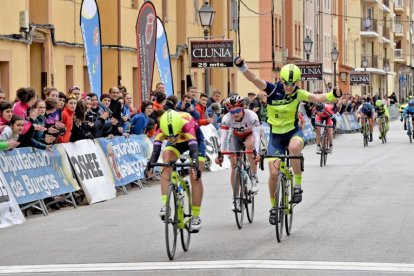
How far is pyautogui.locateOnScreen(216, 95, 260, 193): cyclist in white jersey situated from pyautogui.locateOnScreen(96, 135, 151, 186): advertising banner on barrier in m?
4.48

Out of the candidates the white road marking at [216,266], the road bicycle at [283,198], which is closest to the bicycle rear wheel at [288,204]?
the road bicycle at [283,198]

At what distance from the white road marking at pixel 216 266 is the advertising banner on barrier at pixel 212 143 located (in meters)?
16.5

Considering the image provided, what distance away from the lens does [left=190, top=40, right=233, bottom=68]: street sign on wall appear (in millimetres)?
33469

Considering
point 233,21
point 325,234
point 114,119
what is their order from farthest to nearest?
point 233,21 < point 114,119 < point 325,234

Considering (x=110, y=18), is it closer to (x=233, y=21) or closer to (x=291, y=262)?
(x=233, y=21)

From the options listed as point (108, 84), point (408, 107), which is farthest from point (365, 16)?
point (108, 84)

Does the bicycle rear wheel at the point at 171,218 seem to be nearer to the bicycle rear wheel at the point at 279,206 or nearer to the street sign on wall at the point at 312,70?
the bicycle rear wheel at the point at 279,206

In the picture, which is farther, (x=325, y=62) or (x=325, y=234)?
(x=325, y=62)

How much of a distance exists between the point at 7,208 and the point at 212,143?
13.1m

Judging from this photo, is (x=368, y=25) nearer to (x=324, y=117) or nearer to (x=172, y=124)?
(x=324, y=117)

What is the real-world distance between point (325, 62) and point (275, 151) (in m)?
70.8

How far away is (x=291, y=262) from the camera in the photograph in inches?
470

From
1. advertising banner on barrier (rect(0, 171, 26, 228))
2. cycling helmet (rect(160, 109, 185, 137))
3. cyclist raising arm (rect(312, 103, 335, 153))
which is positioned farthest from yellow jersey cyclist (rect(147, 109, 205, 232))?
cyclist raising arm (rect(312, 103, 335, 153))

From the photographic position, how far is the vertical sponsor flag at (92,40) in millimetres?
25078
